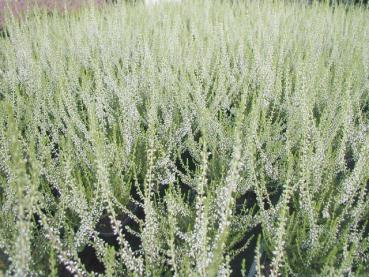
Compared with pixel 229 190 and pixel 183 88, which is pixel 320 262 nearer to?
pixel 229 190

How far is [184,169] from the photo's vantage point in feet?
8.46

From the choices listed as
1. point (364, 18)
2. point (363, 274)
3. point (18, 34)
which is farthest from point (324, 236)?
point (364, 18)

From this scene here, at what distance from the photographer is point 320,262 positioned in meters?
1.54

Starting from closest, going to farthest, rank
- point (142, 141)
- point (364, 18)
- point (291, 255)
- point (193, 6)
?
point (291, 255), point (142, 141), point (364, 18), point (193, 6)

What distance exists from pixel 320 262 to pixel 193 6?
4.45m

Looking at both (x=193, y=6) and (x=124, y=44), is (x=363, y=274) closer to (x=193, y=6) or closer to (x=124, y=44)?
(x=124, y=44)

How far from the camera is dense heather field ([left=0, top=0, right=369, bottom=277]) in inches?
49.1

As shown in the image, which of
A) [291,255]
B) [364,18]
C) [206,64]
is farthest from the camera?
[364,18]

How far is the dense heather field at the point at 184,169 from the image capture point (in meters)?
1.25

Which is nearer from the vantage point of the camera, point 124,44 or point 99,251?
point 99,251

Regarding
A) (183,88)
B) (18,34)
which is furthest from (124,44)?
(183,88)

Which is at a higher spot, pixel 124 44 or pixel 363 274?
pixel 124 44

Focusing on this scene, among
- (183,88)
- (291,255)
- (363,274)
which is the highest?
(183,88)

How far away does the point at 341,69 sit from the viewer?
9.06 feet
